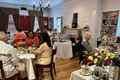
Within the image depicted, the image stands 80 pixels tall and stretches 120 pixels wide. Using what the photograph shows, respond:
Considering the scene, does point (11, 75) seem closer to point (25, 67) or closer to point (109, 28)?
point (25, 67)

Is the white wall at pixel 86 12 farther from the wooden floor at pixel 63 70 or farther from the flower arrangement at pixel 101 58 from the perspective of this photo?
the flower arrangement at pixel 101 58

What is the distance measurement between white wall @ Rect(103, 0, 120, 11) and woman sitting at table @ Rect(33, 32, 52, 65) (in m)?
3.59

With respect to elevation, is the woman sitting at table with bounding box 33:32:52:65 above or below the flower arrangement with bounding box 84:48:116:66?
below

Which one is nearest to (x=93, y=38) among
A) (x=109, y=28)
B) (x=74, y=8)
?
(x=109, y=28)

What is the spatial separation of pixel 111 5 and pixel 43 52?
3882mm

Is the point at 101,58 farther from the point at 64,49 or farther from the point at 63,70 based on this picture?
the point at 64,49

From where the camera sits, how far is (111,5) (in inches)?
223

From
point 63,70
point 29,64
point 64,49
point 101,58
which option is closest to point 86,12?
point 64,49

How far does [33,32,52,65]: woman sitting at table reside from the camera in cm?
304

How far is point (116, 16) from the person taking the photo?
551 cm

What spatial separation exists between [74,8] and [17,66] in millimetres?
5081

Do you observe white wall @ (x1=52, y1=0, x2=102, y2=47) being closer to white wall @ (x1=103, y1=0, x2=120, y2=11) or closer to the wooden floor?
white wall @ (x1=103, y1=0, x2=120, y2=11)

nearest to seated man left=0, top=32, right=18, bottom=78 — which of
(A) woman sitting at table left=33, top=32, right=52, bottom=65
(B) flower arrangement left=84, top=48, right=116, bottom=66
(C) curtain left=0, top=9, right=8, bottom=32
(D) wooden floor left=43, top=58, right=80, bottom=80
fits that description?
(A) woman sitting at table left=33, top=32, right=52, bottom=65

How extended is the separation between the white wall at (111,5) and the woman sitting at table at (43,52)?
11.8 ft
